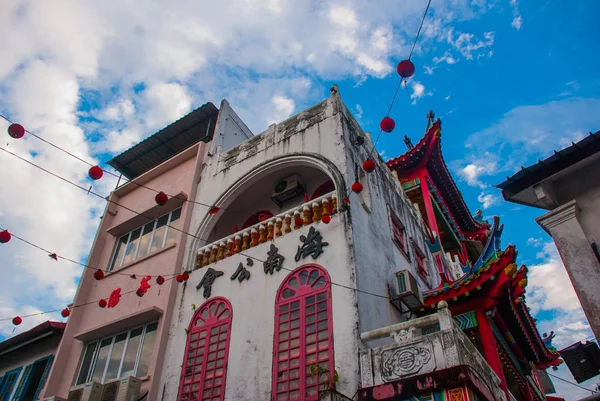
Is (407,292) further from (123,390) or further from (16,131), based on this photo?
(16,131)

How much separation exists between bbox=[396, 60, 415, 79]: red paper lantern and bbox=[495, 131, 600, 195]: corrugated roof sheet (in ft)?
7.64

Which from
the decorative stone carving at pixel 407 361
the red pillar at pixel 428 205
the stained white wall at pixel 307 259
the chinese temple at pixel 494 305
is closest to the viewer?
the decorative stone carving at pixel 407 361

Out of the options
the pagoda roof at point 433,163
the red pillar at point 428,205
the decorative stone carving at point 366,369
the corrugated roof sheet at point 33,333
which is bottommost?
the decorative stone carving at point 366,369

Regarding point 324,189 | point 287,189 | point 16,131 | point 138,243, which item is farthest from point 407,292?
point 138,243

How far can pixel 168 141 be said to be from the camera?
1725cm

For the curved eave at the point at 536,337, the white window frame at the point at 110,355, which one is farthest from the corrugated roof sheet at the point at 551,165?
the white window frame at the point at 110,355

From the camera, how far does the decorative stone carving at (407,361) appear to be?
23.4ft

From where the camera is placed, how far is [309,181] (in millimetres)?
13891

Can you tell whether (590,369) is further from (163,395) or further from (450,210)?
(450,210)

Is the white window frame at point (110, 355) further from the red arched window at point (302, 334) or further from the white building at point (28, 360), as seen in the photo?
the red arched window at point (302, 334)

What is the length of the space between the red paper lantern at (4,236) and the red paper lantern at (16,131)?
298 centimetres

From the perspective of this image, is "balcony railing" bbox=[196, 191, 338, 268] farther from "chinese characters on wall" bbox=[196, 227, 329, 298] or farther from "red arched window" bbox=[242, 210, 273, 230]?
"red arched window" bbox=[242, 210, 273, 230]

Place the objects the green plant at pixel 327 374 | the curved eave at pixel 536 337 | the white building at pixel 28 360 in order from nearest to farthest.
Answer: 1. the green plant at pixel 327 374
2. the curved eave at pixel 536 337
3. the white building at pixel 28 360

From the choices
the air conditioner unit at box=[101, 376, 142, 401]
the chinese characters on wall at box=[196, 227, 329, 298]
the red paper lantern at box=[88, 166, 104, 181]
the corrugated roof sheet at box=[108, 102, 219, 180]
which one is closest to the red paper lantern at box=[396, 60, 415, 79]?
the chinese characters on wall at box=[196, 227, 329, 298]
